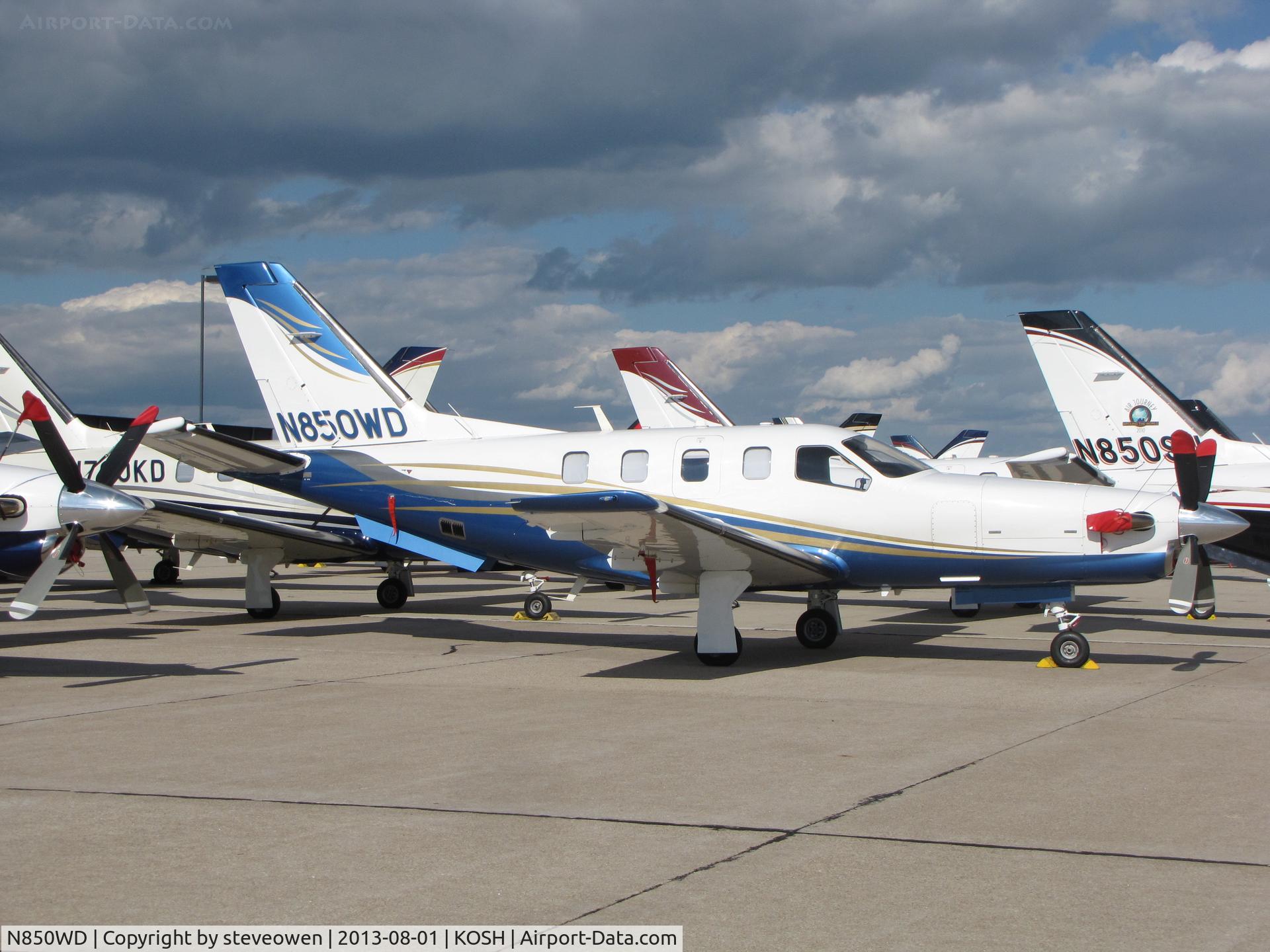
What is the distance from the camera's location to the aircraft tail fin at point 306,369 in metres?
15.3

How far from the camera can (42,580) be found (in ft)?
34.9

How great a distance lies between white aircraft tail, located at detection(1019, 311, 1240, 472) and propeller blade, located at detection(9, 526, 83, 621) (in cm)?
1553

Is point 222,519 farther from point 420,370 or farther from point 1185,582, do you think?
point 420,370

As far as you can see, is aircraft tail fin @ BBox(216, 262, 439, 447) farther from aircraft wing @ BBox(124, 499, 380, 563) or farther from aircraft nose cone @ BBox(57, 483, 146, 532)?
aircraft nose cone @ BBox(57, 483, 146, 532)

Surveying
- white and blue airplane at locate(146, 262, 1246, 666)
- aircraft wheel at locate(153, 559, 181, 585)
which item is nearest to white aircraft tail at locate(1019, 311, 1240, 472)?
white and blue airplane at locate(146, 262, 1246, 666)

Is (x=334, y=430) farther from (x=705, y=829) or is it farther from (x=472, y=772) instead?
(x=705, y=829)

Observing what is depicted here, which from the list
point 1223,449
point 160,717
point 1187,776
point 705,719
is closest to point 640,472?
point 705,719

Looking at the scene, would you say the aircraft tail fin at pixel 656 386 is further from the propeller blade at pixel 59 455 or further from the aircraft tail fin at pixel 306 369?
the propeller blade at pixel 59 455

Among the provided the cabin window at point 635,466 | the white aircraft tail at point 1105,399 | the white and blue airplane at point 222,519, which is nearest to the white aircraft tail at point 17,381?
the white and blue airplane at point 222,519

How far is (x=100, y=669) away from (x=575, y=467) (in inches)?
209

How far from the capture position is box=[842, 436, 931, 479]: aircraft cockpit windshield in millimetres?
12250

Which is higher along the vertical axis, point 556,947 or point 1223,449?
point 1223,449

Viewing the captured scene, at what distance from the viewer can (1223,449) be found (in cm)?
1962

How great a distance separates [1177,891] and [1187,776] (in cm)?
233
